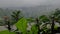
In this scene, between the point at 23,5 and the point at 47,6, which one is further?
the point at 47,6

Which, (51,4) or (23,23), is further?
(51,4)

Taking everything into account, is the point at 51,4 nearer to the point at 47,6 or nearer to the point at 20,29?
the point at 47,6

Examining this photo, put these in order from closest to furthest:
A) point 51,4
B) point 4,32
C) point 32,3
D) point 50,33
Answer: point 4,32 < point 50,33 < point 32,3 < point 51,4

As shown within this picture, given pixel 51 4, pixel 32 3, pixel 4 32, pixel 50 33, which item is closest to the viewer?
pixel 4 32

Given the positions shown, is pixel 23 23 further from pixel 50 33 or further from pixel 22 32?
pixel 50 33

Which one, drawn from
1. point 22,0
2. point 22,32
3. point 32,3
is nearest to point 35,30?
point 22,32

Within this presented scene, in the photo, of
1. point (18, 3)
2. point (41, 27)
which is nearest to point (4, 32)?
point (41, 27)

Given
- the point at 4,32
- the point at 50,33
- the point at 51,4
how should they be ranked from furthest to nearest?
the point at 51,4
the point at 50,33
the point at 4,32

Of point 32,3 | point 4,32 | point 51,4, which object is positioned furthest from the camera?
point 51,4
